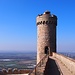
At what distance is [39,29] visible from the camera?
23.1 m

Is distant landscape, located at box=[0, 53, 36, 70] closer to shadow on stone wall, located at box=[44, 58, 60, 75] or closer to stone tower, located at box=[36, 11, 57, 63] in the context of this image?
stone tower, located at box=[36, 11, 57, 63]

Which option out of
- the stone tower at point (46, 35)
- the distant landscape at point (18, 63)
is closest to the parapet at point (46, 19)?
the stone tower at point (46, 35)

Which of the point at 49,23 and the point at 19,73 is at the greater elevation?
the point at 49,23

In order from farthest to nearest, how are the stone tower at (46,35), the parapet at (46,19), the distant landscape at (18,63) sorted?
the distant landscape at (18,63)
the parapet at (46,19)
the stone tower at (46,35)

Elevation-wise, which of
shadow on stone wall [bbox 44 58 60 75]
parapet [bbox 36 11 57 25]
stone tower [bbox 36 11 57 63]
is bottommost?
shadow on stone wall [bbox 44 58 60 75]

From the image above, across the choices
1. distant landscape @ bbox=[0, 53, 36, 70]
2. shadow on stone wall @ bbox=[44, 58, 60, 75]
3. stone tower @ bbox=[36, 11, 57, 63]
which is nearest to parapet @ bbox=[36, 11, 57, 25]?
stone tower @ bbox=[36, 11, 57, 63]

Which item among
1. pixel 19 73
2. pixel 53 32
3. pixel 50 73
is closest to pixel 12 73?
pixel 19 73

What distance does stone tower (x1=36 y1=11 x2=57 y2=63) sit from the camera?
74.1 feet

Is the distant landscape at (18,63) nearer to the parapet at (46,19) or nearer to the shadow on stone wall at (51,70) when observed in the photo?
the parapet at (46,19)

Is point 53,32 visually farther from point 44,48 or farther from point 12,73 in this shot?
point 12,73

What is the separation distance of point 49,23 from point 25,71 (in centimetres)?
675

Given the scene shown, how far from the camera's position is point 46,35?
74.1 feet

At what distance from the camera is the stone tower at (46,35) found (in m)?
22.6

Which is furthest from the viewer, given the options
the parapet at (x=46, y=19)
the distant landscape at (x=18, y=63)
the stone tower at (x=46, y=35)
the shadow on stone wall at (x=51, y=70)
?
the distant landscape at (x=18, y=63)
